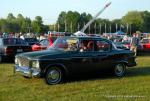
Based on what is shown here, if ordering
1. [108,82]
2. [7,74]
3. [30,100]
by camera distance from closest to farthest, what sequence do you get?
[30,100] < [108,82] < [7,74]

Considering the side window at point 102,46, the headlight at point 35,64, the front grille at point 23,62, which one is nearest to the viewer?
the headlight at point 35,64

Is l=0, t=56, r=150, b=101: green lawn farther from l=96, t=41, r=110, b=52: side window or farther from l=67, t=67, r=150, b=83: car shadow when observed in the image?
l=96, t=41, r=110, b=52: side window

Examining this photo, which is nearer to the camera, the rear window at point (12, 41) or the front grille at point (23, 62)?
the front grille at point (23, 62)

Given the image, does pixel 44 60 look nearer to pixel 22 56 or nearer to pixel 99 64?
pixel 22 56

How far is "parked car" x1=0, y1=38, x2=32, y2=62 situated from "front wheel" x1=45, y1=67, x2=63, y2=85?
306 inches

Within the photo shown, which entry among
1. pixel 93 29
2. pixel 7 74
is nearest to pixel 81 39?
pixel 7 74

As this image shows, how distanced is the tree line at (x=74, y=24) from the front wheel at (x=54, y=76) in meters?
98.8

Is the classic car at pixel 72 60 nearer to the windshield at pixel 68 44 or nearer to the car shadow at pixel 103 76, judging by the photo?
the windshield at pixel 68 44

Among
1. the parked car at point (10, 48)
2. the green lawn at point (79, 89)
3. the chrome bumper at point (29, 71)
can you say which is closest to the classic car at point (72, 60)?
the chrome bumper at point (29, 71)

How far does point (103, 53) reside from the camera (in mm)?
13750

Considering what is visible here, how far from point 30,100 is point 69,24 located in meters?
123

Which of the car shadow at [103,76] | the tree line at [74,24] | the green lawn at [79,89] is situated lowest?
the green lawn at [79,89]

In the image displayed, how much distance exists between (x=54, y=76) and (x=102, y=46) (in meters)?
2.66

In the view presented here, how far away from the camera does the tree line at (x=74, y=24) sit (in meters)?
120
